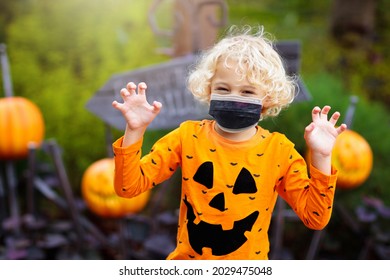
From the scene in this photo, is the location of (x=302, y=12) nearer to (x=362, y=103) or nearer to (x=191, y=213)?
(x=362, y=103)

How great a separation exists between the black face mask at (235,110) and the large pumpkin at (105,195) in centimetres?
97

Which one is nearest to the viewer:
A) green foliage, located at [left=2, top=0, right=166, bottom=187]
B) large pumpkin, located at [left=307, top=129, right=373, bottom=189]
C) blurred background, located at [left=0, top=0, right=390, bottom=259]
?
large pumpkin, located at [left=307, top=129, right=373, bottom=189]

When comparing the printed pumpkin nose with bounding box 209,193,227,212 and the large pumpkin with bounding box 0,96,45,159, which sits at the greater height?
the printed pumpkin nose with bounding box 209,193,227,212

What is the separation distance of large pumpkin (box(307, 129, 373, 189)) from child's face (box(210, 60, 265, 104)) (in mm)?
868

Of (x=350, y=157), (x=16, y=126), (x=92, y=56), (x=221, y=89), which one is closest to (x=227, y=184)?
(x=221, y=89)

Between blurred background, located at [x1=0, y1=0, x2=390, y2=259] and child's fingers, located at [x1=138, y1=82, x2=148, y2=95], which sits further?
blurred background, located at [x1=0, y1=0, x2=390, y2=259]

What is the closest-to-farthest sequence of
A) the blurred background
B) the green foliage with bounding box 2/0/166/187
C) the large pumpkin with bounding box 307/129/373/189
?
the large pumpkin with bounding box 307/129/373/189, the blurred background, the green foliage with bounding box 2/0/166/187

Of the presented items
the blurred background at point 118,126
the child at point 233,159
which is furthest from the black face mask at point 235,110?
the blurred background at point 118,126

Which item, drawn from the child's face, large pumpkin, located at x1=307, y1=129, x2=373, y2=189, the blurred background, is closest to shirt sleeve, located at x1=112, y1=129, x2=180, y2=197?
the child's face

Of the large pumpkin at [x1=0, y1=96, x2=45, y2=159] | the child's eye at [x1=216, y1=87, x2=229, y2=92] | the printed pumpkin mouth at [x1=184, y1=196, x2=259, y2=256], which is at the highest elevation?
the child's eye at [x1=216, y1=87, x2=229, y2=92]

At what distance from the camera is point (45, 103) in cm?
222

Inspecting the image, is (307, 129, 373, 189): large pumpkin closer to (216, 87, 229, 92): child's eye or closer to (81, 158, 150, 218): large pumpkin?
(81, 158, 150, 218): large pumpkin

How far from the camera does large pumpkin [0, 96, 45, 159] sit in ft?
6.34
